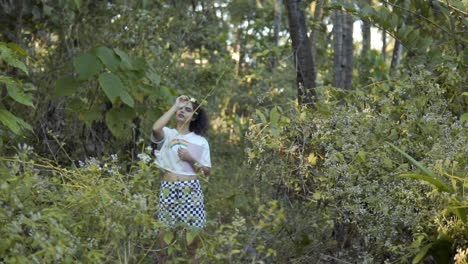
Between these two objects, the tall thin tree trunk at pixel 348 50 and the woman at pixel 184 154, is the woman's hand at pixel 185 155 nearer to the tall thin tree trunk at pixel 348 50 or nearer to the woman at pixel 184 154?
the woman at pixel 184 154

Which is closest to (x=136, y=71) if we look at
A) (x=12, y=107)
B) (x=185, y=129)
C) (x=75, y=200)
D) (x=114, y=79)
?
(x=114, y=79)

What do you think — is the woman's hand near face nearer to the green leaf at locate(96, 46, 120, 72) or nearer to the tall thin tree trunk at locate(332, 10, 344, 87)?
the green leaf at locate(96, 46, 120, 72)

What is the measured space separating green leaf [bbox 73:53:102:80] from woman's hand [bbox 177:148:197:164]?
1064mm

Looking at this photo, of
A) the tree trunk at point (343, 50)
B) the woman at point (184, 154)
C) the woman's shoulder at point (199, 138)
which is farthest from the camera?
the tree trunk at point (343, 50)

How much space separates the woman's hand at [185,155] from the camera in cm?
657

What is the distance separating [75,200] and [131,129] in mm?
3824

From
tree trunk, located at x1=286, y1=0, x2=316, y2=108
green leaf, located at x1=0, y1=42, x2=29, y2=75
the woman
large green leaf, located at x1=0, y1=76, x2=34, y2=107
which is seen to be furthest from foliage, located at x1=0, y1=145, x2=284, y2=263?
tree trunk, located at x1=286, y1=0, x2=316, y2=108

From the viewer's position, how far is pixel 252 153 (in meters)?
6.78

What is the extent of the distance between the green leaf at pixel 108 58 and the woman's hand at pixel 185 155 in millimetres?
1013

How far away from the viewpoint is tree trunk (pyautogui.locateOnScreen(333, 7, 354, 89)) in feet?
30.7

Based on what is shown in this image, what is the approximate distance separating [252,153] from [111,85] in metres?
1.26

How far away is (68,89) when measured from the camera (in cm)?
738

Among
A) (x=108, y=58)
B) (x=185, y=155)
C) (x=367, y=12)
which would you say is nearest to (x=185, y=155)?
(x=185, y=155)

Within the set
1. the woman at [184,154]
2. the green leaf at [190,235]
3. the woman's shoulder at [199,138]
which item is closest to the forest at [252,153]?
the green leaf at [190,235]
